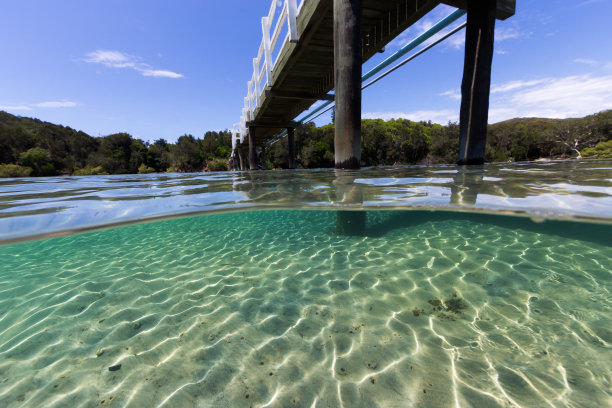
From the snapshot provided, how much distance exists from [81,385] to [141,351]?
34 cm

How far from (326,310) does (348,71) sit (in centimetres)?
531

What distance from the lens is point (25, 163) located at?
36906 mm

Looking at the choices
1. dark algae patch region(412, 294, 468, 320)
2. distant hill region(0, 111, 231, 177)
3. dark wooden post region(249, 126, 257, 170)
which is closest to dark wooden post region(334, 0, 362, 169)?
dark algae patch region(412, 294, 468, 320)

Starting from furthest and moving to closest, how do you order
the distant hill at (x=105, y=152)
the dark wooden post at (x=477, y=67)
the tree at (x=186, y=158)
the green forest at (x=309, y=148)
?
the tree at (x=186, y=158)
the distant hill at (x=105, y=152)
the green forest at (x=309, y=148)
the dark wooden post at (x=477, y=67)

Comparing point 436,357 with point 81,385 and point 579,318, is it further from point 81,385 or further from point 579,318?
point 81,385

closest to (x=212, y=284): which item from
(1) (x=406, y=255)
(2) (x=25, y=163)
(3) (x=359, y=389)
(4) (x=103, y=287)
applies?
(4) (x=103, y=287)

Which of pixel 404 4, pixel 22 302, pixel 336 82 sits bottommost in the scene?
pixel 22 302

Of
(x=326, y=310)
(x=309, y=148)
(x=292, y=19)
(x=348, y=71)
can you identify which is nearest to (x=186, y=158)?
(x=309, y=148)

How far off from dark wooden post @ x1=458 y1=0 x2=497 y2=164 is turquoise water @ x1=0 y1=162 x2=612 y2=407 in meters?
3.18

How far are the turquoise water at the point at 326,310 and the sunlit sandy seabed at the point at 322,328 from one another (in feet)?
0.04

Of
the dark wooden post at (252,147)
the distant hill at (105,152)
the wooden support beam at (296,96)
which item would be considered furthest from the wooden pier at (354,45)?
the distant hill at (105,152)

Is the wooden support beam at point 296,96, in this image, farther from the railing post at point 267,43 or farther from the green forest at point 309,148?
the green forest at point 309,148

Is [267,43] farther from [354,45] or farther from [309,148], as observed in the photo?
[309,148]

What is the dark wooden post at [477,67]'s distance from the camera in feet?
20.6
